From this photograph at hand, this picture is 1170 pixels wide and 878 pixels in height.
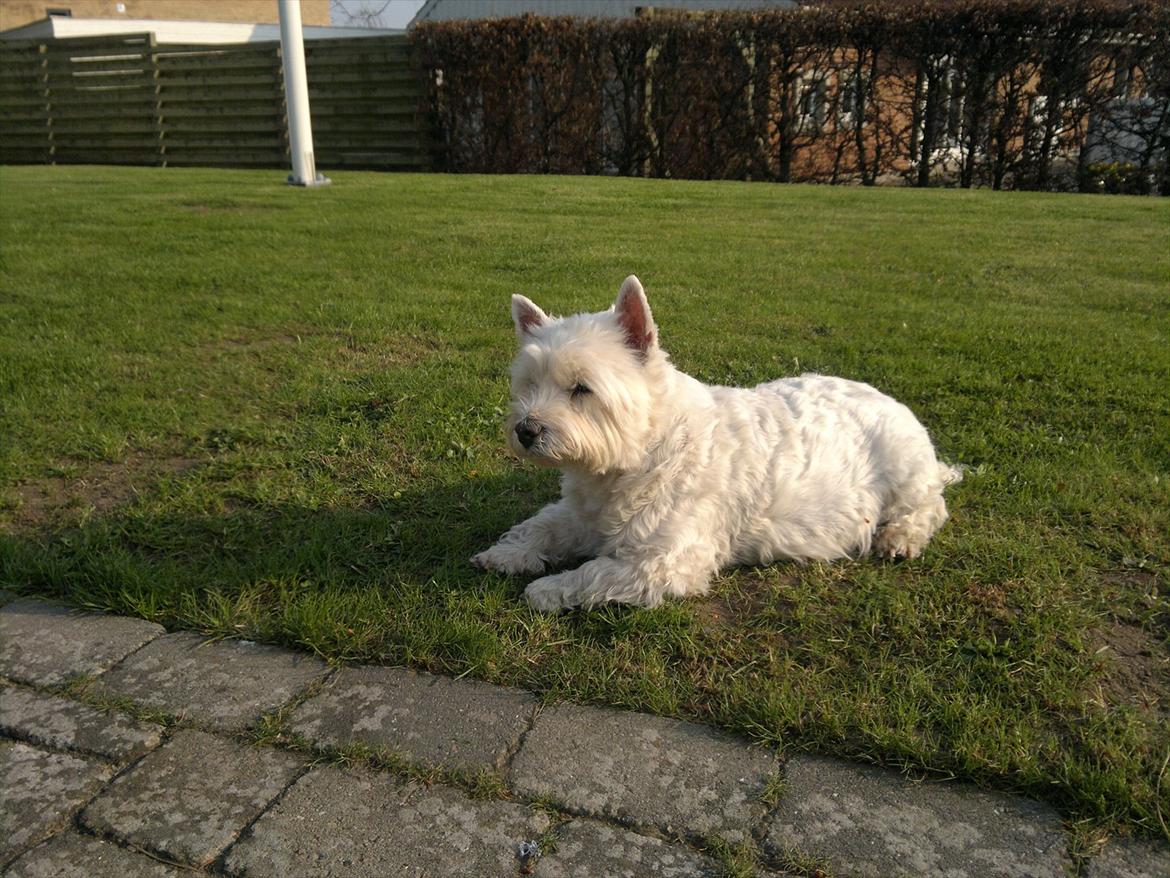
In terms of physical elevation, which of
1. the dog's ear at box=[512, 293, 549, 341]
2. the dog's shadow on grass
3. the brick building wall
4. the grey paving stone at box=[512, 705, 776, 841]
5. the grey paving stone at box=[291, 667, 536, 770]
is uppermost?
the brick building wall

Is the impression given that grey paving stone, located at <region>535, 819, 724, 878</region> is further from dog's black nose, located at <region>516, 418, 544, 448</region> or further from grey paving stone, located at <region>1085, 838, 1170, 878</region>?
dog's black nose, located at <region>516, 418, 544, 448</region>

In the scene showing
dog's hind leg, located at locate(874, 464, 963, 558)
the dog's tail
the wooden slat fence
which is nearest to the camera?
dog's hind leg, located at locate(874, 464, 963, 558)

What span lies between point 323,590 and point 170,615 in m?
0.59

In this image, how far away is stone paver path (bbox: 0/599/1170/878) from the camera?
2393 millimetres

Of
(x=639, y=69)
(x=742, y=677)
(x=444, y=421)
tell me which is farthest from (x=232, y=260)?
(x=639, y=69)

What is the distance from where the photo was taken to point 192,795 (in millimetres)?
2605

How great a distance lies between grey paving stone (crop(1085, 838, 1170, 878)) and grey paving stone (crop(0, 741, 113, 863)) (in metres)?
2.83

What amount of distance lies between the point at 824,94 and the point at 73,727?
1778cm

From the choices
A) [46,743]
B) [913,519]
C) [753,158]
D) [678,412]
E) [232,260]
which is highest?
[753,158]

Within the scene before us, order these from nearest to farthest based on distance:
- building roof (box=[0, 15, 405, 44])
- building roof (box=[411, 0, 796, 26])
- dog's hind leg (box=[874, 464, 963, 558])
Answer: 1. dog's hind leg (box=[874, 464, 963, 558])
2. building roof (box=[411, 0, 796, 26])
3. building roof (box=[0, 15, 405, 44])

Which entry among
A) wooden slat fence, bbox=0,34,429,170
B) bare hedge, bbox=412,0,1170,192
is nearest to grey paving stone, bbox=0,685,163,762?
bare hedge, bbox=412,0,1170,192

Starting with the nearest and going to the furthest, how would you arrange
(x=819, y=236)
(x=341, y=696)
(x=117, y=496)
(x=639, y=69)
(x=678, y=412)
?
1. (x=341, y=696)
2. (x=678, y=412)
3. (x=117, y=496)
4. (x=819, y=236)
5. (x=639, y=69)

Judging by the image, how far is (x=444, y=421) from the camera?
5301 mm

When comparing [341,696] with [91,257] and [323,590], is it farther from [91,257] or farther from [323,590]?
[91,257]
